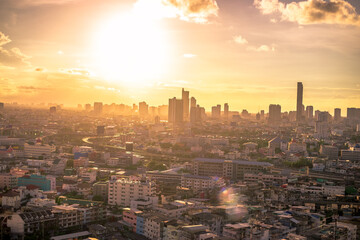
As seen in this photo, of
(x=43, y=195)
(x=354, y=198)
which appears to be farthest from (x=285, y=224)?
(x=43, y=195)

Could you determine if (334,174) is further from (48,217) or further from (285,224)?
(48,217)

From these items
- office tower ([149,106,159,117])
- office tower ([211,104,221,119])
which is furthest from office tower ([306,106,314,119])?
office tower ([149,106,159,117])

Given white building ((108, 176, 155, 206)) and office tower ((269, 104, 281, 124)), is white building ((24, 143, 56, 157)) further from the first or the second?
office tower ((269, 104, 281, 124))

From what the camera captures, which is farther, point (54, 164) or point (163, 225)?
point (54, 164)

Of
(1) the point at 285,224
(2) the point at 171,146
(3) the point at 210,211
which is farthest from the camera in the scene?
(2) the point at 171,146

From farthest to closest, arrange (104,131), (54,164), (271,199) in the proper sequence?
(104,131) < (54,164) < (271,199)

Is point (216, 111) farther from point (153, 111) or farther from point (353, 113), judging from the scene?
point (353, 113)

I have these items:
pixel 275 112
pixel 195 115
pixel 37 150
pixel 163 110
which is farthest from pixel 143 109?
pixel 37 150

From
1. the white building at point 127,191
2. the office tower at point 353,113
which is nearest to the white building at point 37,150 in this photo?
the white building at point 127,191
